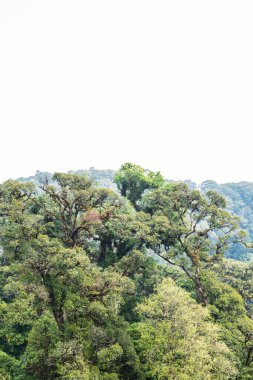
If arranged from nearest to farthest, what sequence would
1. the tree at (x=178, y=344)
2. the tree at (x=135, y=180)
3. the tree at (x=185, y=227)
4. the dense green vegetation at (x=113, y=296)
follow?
the dense green vegetation at (x=113, y=296)
the tree at (x=178, y=344)
the tree at (x=185, y=227)
the tree at (x=135, y=180)

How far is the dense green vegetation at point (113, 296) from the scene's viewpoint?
22.1 m

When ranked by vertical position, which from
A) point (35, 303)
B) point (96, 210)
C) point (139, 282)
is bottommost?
point (139, 282)

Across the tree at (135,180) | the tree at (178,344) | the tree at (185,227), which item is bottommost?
the tree at (178,344)

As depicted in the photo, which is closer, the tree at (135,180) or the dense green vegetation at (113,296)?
the dense green vegetation at (113,296)

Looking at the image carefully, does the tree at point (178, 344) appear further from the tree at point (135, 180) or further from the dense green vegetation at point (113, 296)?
the tree at point (135, 180)

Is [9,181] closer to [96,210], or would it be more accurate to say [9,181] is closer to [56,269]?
[96,210]

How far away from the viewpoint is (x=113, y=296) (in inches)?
1000

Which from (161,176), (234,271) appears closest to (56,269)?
(161,176)

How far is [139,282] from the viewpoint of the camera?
119ft

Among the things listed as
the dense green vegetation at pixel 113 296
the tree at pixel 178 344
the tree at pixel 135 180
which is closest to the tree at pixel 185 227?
the dense green vegetation at pixel 113 296

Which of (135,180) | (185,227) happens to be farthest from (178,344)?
(135,180)

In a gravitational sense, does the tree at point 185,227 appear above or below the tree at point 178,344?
above

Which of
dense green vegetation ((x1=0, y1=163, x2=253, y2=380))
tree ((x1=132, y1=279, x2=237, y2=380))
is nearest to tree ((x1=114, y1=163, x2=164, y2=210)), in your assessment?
dense green vegetation ((x1=0, y1=163, x2=253, y2=380))

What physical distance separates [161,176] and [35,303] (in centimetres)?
2752
